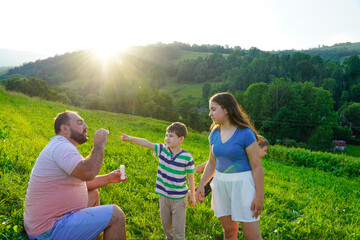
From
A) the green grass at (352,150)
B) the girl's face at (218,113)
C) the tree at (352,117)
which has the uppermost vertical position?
the girl's face at (218,113)

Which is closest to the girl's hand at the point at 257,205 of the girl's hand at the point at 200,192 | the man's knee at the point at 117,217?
the girl's hand at the point at 200,192

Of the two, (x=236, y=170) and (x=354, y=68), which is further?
(x=354, y=68)

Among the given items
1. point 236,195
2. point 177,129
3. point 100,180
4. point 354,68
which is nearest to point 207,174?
point 236,195

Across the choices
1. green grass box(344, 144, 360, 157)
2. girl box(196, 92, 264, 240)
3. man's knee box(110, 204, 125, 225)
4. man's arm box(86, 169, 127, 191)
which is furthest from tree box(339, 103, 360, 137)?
man's knee box(110, 204, 125, 225)

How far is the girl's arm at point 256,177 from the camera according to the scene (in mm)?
3207

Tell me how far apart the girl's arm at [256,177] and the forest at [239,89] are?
5911 cm

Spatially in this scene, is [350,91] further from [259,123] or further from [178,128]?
[178,128]

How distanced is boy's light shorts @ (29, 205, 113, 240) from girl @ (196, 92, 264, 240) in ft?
4.92

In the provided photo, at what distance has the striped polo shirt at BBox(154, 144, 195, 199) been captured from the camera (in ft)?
12.5

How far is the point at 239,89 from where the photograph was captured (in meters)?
98.1

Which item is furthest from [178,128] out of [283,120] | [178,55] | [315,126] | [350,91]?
[178,55]

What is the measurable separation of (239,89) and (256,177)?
98.0 m

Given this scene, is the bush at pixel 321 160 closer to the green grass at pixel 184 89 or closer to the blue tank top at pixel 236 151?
the blue tank top at pixel 236 151

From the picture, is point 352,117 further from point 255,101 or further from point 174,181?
point 174,181
